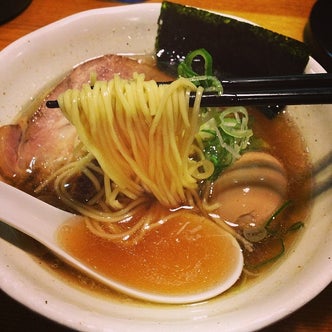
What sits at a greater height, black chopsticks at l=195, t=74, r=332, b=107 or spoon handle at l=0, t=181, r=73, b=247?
black chopsticks at l=195, t=74, r=332, b=107

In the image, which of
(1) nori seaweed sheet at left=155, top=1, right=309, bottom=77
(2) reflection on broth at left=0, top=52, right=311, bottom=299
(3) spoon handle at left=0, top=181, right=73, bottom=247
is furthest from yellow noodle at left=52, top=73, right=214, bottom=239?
(1) nori seaweed sheet at left=155, top=1, right=309, bottom=77

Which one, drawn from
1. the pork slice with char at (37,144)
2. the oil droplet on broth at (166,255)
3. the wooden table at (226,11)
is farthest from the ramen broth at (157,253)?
the wooden table at (226,11)

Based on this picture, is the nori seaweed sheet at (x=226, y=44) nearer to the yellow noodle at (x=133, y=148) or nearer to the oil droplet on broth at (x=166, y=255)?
the yellow noodle at (x=133, y=148)

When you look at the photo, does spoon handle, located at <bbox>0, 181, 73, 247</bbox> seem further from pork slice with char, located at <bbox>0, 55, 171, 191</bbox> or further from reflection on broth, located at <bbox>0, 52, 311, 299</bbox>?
pork slice with char, located at <bbox>0, 55, 171, 191</bbox>

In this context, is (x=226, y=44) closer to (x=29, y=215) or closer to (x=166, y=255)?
(x=166, y=255)

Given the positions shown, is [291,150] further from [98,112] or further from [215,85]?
[98,112]

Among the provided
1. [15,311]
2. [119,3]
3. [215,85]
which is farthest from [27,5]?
[15,311]
